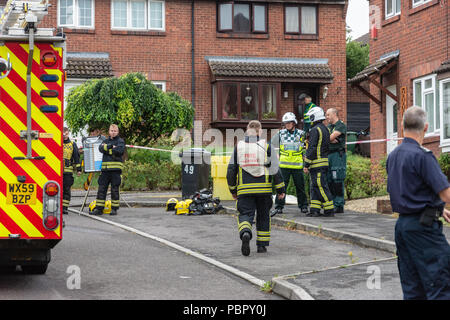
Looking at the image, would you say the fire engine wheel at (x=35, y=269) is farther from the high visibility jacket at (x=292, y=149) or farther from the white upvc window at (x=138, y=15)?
the white upvc window at (x=138, y=15)

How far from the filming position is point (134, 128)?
26.1m

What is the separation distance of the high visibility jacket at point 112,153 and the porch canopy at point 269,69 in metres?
14.3

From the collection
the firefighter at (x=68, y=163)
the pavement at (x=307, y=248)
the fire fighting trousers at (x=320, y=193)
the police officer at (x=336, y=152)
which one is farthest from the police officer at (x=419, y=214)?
the firefighter at (x=68, y=163)

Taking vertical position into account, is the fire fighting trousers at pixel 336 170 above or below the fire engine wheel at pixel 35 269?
above

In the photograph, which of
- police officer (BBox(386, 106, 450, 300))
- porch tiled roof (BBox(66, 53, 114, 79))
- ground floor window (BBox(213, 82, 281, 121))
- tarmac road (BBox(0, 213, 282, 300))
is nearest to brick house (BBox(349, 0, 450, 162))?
ground floor window (BBox(213, 82, 281, 121))

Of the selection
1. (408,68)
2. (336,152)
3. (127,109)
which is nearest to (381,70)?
(408,68)

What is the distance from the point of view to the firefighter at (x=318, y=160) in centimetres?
1328

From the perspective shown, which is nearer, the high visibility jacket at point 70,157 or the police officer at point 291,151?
the police officer at point 291,151

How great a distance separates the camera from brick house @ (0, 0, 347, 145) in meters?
29.2

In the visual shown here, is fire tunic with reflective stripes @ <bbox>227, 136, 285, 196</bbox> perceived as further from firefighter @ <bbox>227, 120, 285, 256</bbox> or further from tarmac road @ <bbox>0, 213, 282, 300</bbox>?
tarmac road @ <bbox>0, 213, 282, 300</bbox>

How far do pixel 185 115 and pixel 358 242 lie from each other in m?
16.3

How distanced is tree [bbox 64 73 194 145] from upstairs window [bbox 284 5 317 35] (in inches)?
268

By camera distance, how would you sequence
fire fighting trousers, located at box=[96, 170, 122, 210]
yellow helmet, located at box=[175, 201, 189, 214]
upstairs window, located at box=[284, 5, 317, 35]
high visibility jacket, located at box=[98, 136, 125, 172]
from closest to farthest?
high visibility jacket, located at box=[98, 136, 125, 172] → fire fighting trousers, located at box=[96, 170, 122, 210] → yellow helmet, located at box=[175, 201, 189, 214] → upstairs window, located at box=[284, 5, 317, 35]

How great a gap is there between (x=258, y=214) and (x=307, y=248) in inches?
37.5
